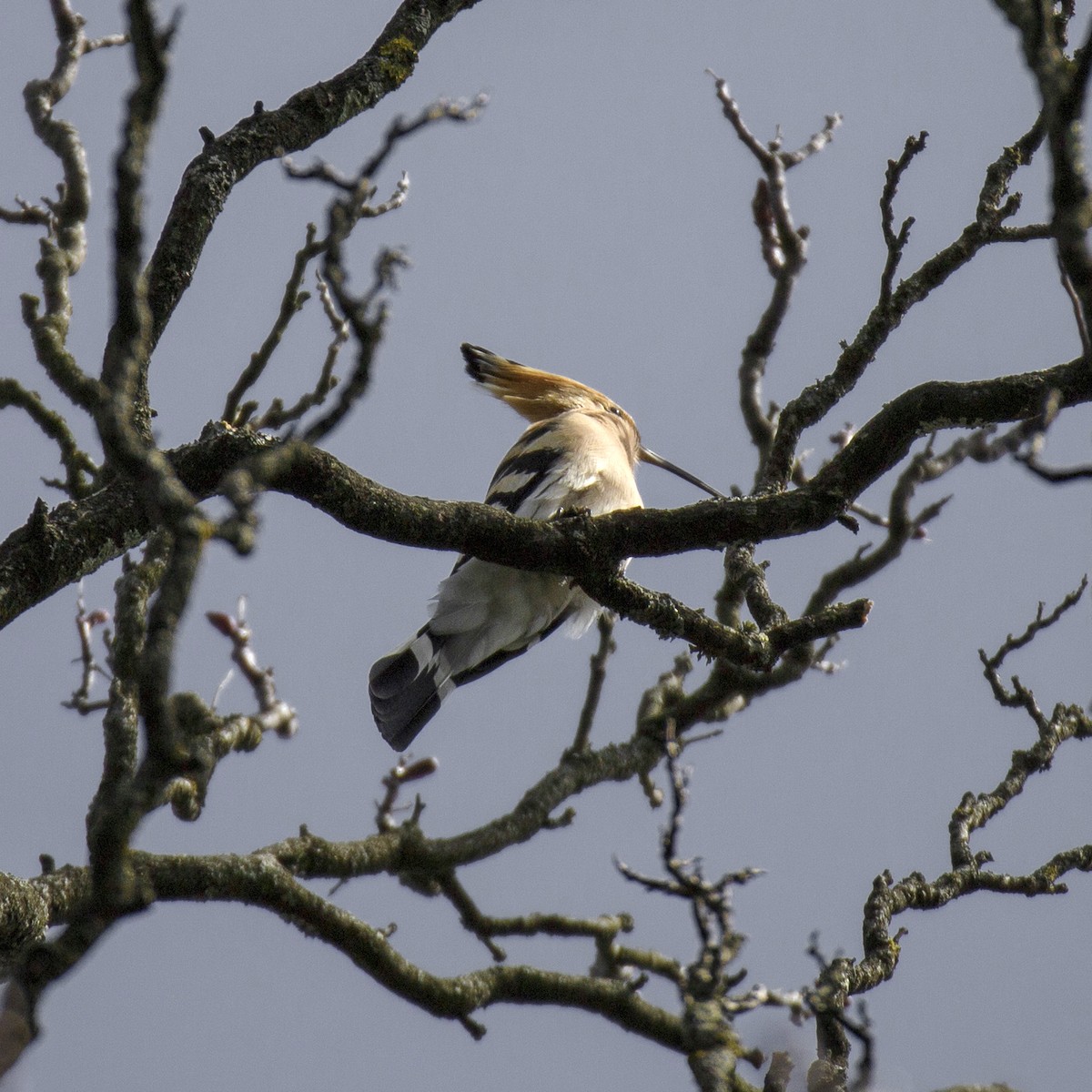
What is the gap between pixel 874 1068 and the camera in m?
1.90

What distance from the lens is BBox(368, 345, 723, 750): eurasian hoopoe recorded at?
14.1 ft

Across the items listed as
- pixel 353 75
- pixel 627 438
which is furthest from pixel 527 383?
pixel 353 75

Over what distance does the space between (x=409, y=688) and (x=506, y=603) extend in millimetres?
481

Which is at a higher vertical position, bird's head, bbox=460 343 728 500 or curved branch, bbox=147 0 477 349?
bird's head, bbox=460 343 728 500

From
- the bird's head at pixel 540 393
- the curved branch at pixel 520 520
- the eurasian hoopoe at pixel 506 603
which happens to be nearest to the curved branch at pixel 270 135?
the curved branch at pixel 520 520

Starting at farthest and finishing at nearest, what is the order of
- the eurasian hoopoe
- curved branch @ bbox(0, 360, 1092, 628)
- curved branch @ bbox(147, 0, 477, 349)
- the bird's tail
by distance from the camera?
the eurasian hoopoe < the bird's tail < curved branch @ bbox(147, 0, 477, 349) < curved branch @ bbox(0, 360, 1092, 628)

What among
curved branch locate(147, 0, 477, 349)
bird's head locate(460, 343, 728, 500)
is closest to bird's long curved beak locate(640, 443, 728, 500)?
bird's head locate(460, 343, 728, 500)

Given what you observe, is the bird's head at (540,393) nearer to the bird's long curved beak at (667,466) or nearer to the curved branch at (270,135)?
the bird's long curved beak at (667,466)

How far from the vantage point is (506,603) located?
4.53 metres

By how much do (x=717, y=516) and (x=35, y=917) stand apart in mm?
1587

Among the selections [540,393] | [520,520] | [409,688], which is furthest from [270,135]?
[540,393]

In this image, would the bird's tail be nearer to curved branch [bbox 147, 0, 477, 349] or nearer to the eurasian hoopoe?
the eurasian hoopoe

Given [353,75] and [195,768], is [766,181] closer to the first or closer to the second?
[353,75]

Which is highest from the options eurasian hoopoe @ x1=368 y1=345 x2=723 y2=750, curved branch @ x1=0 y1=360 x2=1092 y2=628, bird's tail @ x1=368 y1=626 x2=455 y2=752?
eurasian hoopoe @ x1=368 y1=345 x2=723 y2=750
